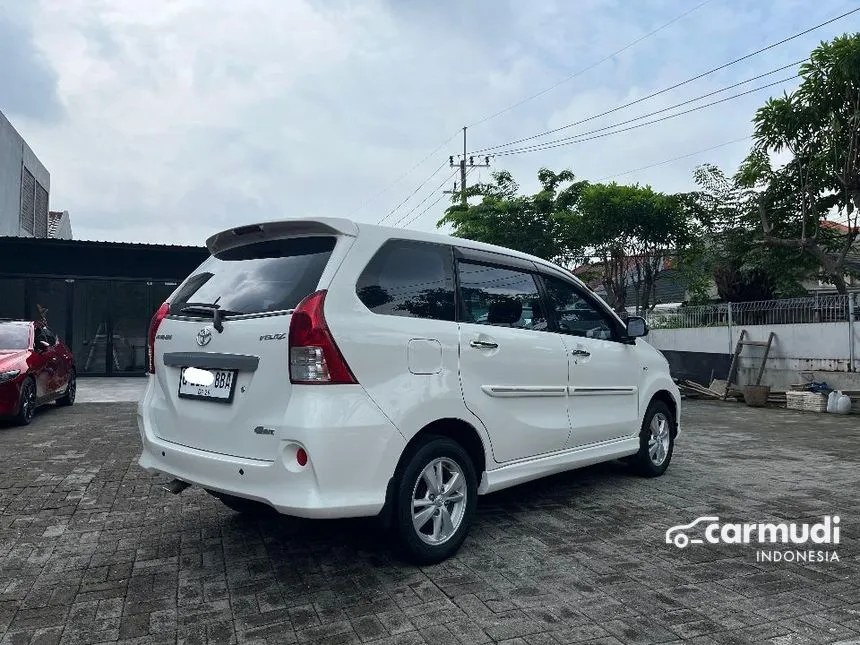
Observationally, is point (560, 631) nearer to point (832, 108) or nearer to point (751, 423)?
point (751, 423)

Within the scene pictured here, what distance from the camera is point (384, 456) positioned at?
3121 mm

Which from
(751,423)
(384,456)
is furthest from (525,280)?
(751,423)

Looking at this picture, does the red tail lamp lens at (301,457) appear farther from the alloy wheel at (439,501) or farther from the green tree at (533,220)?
the green tree at (533,220)

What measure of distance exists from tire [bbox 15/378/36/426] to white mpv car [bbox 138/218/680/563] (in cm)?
554

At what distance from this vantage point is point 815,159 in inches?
520

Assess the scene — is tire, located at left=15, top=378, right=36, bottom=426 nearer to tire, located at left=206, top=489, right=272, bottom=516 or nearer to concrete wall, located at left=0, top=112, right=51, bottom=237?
tire, located at left=206, top=489, right=272, bottom=516

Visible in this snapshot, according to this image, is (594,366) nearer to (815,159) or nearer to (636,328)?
(636,328)

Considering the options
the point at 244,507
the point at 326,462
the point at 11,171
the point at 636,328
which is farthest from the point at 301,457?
the point at 11,171

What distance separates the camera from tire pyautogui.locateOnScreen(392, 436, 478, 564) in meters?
3.26

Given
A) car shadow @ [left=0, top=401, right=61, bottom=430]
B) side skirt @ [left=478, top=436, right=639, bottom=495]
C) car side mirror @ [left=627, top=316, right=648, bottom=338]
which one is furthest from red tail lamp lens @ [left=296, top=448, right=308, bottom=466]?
car shadow @ [left=0, top=401, right=61, bottom=430]

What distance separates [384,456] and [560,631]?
42.2 inches

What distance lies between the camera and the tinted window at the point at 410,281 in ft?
10.9

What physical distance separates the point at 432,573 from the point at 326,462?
2.96ft

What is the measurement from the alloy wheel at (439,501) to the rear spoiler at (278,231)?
1304mm
